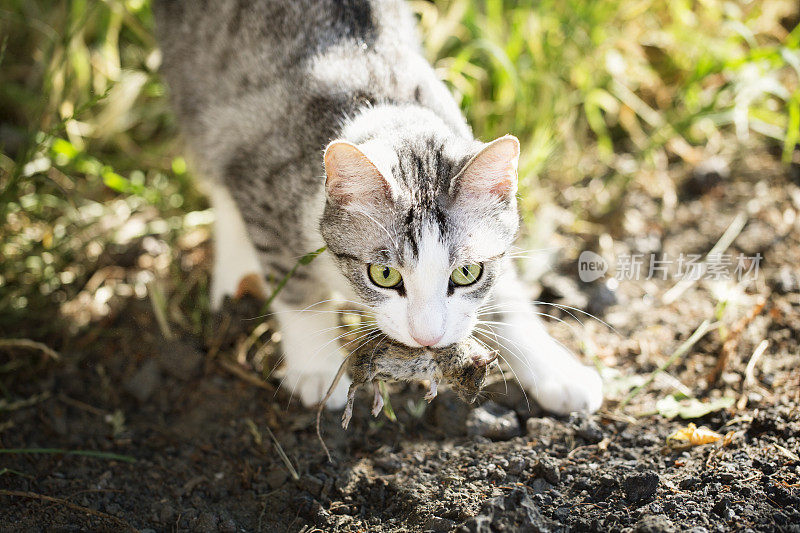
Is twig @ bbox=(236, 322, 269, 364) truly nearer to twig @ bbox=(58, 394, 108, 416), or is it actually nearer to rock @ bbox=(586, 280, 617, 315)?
twig @ bbox=(58, 394, 108, 416)

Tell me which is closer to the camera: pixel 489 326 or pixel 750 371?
pixel 750 371

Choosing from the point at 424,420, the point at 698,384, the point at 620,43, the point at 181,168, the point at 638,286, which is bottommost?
the point at 424,420

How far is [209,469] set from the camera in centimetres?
213

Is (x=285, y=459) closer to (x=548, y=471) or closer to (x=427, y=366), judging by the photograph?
(x=427, y=366)

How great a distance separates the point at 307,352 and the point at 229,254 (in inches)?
27.2

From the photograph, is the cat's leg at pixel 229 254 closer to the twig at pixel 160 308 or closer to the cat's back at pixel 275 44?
the twig at pixel 160 308

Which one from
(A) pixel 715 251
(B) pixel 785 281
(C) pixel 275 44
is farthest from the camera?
(A) pixel 715 251

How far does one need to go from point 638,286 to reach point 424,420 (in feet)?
3.84

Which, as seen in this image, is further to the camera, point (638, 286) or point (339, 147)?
point (638, 286)

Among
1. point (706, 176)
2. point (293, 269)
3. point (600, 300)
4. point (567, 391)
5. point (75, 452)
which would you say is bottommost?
point (75, 452)

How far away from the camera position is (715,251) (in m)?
2.83

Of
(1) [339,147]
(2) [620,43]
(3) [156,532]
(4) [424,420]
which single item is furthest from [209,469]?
(2) [620,43]

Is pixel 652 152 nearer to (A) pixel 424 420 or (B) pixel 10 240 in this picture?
(A) pixel 424 420

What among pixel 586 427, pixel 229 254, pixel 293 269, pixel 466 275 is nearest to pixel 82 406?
pixel 229 254
